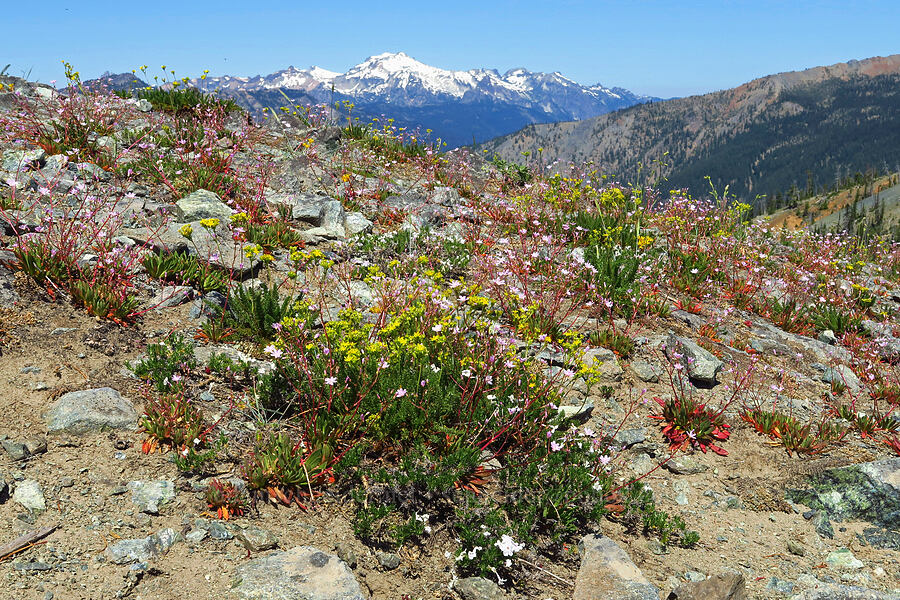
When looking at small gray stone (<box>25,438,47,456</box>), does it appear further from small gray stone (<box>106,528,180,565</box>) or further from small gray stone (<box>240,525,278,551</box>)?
small gray stone (<box>240,525,278,551</box>)

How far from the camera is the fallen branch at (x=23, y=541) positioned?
2.87 m

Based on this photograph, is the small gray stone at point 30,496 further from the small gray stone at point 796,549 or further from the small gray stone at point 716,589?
the small gray stone at point 796,549

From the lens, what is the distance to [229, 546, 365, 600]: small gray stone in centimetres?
299

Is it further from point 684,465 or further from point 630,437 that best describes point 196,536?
point 684,465

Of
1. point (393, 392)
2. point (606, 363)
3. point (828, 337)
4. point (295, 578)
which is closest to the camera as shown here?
point (295, 578)

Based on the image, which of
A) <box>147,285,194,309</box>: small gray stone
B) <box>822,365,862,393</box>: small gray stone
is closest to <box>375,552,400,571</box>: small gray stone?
<box>147,285,194,309</box>: small gray stone

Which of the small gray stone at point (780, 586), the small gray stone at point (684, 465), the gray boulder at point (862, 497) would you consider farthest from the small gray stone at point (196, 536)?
the gray boulder at point (862, 497)

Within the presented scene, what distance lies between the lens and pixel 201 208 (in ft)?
25.9

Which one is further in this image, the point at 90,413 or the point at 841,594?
the point at 90,413

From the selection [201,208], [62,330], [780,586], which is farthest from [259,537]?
[201,208]

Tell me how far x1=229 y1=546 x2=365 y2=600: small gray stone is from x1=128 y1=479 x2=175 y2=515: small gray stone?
0.81 metres

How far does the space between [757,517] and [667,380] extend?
6.81 feet

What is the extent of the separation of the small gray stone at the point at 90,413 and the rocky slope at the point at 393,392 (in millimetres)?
17

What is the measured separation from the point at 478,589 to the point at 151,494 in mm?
2358
